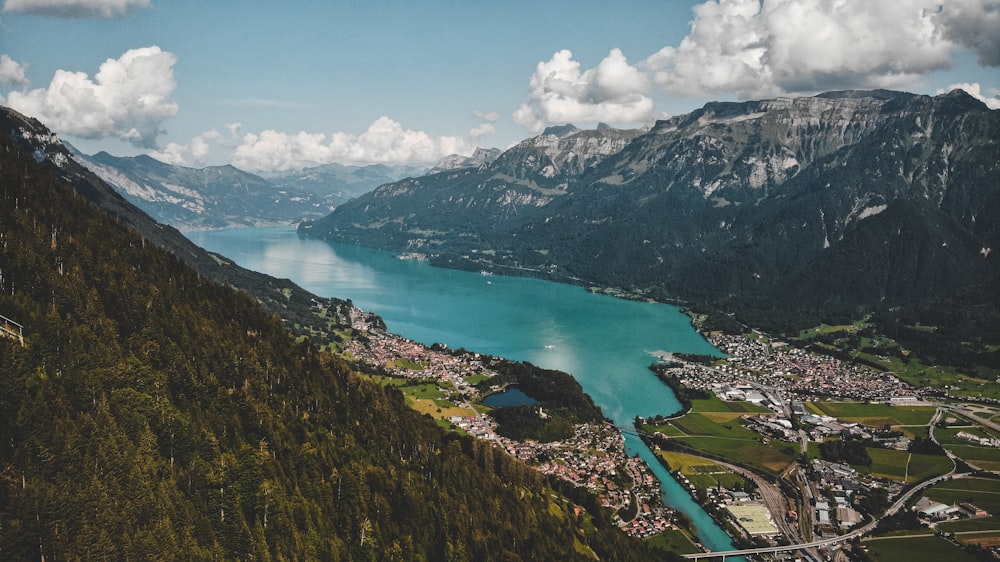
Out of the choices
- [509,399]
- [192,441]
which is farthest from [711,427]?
[192,441]

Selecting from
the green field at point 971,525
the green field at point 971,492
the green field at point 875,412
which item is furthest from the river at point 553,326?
the green field at point 971,492

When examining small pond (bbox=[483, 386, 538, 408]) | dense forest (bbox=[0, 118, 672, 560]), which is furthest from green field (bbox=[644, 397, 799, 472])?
dense forest (bbox=[0, 118, 672, 560])

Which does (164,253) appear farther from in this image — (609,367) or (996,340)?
(996,340)

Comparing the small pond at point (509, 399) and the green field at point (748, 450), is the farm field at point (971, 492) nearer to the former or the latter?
the green field at point (748, 450)

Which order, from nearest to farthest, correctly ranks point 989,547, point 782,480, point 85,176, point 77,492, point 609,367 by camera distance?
point 77,492 → point 989,547 → point 782,480 → point 609,367 → point 85,176

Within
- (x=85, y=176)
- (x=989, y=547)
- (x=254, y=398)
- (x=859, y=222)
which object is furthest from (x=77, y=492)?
(x=859, y=222)
